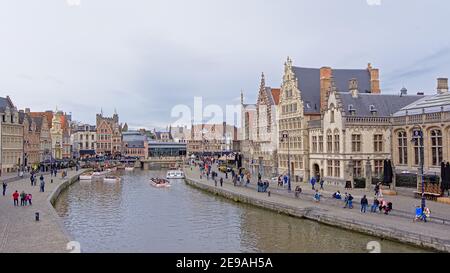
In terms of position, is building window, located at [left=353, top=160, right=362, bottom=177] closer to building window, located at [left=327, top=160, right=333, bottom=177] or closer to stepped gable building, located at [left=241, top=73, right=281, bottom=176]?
building window, located at [left=327, top=160, right=333, bottom=177]

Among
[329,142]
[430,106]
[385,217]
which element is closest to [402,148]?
[430,106]

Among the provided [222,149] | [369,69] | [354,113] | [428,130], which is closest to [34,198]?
[354,113]

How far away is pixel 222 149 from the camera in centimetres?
16450

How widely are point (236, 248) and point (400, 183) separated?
69.1 ft

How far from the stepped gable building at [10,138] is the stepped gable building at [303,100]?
149 ft

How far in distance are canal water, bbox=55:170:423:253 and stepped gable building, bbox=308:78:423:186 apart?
12.2 m

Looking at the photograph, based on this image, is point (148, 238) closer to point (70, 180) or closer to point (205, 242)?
point (205, 242)

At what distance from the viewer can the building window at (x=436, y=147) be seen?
119 ft

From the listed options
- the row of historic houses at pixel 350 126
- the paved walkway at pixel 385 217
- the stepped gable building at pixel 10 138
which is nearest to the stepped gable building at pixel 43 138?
the stepped gable building at pixel 10 138

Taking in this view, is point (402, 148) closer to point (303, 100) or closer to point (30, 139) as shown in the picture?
point (303, 100)

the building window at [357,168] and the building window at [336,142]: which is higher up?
the building window at [336,142]

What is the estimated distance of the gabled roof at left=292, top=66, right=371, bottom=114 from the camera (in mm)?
51906

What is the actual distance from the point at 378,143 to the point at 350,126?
3.57 meters

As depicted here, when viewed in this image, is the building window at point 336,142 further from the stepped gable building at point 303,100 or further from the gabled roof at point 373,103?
the stepped gable building at point 303,100
